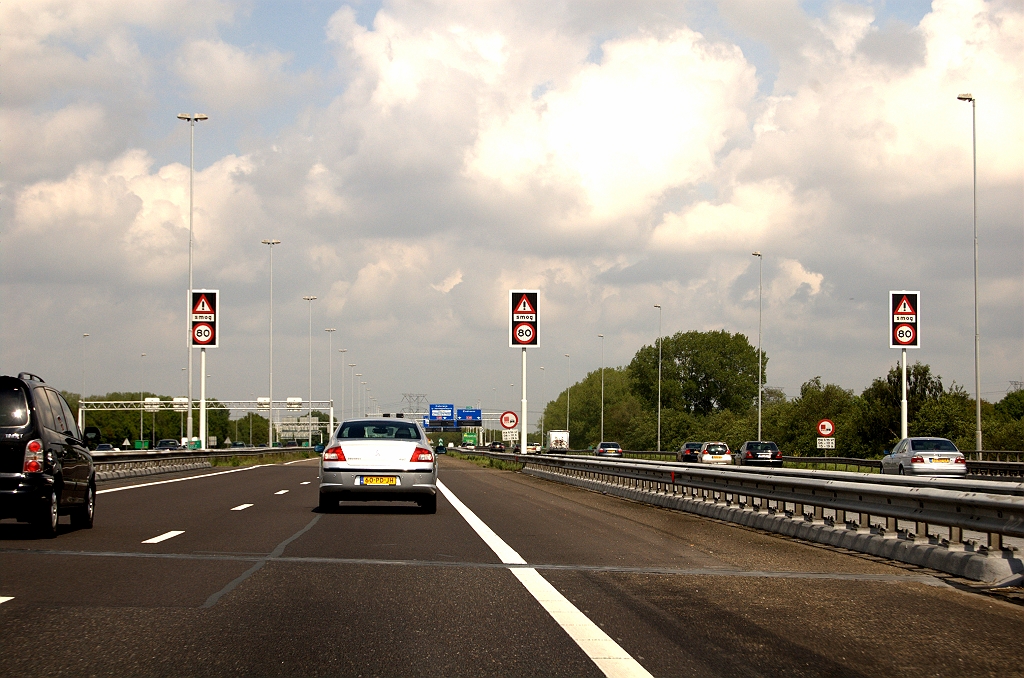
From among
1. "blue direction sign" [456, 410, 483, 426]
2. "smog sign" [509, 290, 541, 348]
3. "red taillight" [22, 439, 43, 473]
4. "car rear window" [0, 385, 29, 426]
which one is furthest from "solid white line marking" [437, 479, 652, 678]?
"blue direction sign" [456, 410, 483, 426]

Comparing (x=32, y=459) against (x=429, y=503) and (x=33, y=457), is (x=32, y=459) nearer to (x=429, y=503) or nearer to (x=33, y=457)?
(x=33, y=457)

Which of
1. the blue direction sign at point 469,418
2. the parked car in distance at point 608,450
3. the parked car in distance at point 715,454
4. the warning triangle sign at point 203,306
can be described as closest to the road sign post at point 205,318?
the warning triangle sign at point 203,306

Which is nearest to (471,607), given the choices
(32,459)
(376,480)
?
(32,459)

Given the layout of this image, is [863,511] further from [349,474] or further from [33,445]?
[33,445]

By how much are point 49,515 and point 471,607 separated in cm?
698

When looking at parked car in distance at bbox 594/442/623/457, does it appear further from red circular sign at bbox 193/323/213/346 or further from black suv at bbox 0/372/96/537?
black suv at bbox 0/372/96/537

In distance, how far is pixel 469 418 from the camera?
153625 mm

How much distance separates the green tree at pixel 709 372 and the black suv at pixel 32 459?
112 m

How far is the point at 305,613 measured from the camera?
7.98 m

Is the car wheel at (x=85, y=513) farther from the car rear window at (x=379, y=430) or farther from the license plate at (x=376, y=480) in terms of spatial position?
the car rear window at (x=379, y=430)

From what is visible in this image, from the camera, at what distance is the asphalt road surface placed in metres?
6.41

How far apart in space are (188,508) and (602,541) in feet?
27.6

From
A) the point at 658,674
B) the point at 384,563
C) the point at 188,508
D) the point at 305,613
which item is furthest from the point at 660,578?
the point at 188,508

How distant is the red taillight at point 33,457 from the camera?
42.6 feet
